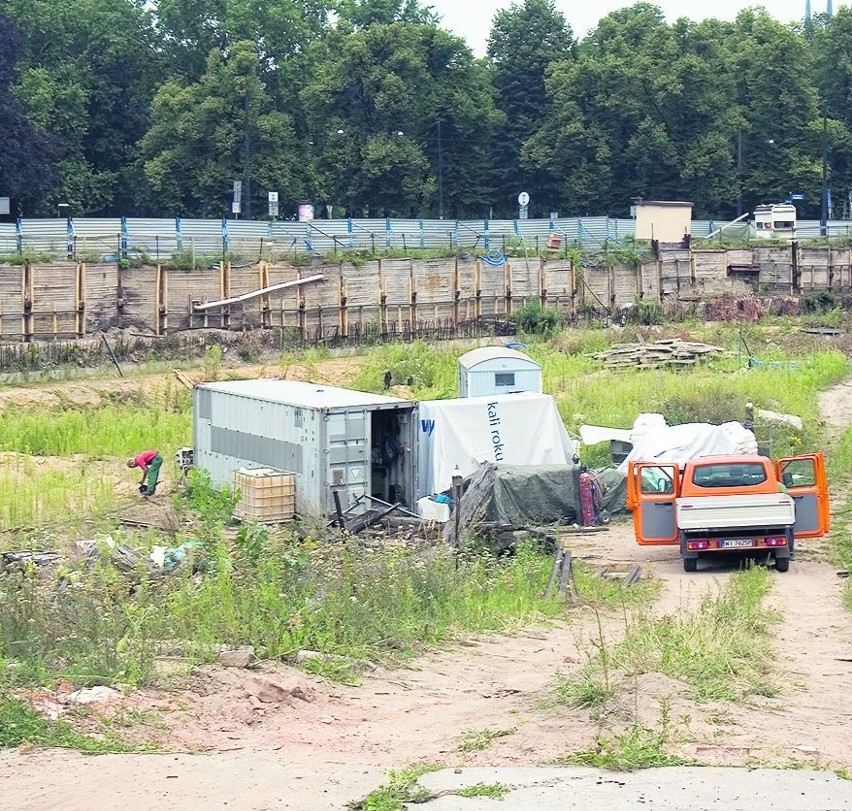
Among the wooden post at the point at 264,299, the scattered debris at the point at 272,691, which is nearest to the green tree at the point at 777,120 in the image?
the wooden post at the point at 264,299

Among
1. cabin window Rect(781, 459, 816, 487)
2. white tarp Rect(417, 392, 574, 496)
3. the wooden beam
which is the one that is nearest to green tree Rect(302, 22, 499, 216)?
the wooden beam

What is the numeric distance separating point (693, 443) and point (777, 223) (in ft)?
143

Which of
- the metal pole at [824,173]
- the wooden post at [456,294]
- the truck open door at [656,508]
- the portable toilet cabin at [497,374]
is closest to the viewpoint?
the truck open door at [656,508]

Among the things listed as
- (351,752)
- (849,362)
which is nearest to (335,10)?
(849,362)

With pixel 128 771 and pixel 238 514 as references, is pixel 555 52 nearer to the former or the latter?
pixel 238 514

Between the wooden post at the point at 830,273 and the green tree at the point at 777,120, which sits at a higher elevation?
the green tree at the point at 777,120

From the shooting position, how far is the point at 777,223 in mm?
66438

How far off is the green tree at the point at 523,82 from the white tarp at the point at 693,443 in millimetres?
51565

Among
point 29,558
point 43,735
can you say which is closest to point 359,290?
point 29,558

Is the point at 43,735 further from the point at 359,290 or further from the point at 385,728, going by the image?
the point at 359,290

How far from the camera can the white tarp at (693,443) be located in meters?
25.0

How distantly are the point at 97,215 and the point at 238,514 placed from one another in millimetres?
52478

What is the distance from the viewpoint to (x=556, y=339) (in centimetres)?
4666

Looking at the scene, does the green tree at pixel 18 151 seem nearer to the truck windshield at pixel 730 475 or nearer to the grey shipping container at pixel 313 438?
the grey shipping container at pixel 313 438
